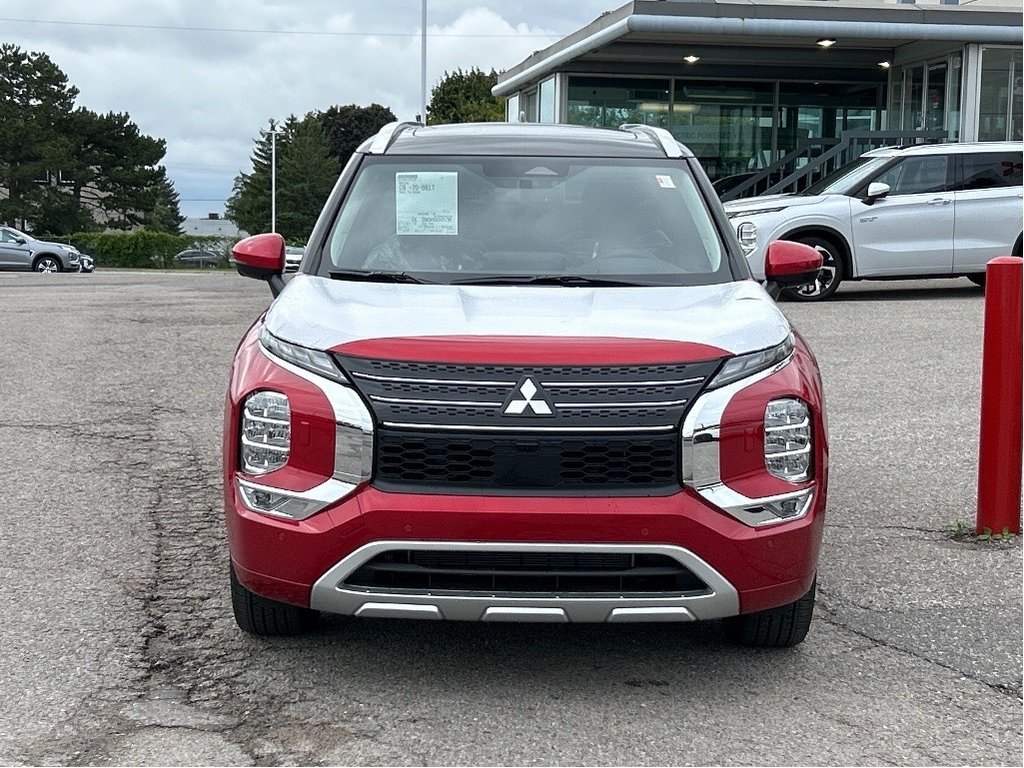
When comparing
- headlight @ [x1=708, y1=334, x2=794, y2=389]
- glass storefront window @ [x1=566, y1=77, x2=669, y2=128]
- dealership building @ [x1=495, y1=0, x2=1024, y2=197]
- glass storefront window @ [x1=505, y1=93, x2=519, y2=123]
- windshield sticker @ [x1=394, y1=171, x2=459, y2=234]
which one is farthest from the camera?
glass storefront window @ [x1=505, y1=93, x2=519, y2=123]

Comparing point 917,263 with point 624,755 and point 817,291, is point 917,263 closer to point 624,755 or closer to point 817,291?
point 817,291

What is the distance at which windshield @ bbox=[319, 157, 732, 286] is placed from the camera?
469 centimetres

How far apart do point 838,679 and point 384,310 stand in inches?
71.0

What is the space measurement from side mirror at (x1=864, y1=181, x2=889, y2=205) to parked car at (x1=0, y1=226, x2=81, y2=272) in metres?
30.4

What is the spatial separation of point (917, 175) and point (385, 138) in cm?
1174

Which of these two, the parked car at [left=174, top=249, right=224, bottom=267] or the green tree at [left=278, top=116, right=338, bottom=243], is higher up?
the green tree at [left=278, top=116, right=338, bottom=243]

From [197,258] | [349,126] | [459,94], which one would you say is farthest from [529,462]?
[349,126]

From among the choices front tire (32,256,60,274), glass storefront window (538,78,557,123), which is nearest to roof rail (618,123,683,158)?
glass storefront window (538,78,557,123)

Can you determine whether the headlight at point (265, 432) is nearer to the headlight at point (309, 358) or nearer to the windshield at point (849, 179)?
the headlight at point (309, 358)

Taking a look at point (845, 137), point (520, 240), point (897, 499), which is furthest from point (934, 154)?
point (520, 240)

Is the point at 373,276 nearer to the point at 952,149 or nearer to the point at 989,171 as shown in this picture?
the point at 952,149

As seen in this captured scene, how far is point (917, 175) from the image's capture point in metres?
15.8

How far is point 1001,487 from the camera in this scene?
17.9 ft

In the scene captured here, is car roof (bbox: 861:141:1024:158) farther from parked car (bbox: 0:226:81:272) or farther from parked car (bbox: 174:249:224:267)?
parked car (bbox: 174:249:224:267)
